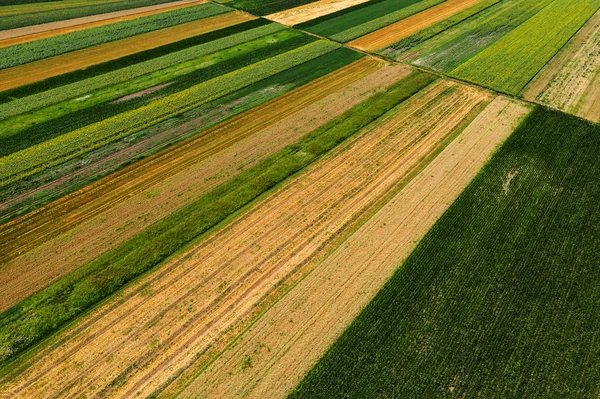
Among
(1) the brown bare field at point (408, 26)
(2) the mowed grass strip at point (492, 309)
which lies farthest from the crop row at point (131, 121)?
(2) the mowed grass strip at point (492, 309)

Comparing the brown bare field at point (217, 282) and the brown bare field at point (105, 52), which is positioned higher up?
the brown bare field at point (105, 52)

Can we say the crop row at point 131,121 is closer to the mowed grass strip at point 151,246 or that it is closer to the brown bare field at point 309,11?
the mowed grass strip at point 151,246

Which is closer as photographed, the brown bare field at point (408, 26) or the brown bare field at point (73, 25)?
the brown bare field at point (408, 26)

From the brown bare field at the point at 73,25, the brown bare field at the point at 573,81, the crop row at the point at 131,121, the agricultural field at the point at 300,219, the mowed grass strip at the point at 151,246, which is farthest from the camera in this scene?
the brown bare field at the point at 73,25

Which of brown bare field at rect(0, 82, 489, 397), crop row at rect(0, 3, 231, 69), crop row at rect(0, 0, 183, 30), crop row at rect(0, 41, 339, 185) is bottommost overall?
brown bare field at rect(0, 82, 489, 397)

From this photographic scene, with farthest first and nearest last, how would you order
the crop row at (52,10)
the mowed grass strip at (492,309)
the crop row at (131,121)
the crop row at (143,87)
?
the crop row at (52,10), the crop row at (143,87), the crop row at (131,121), the mowed grass strip at (492,309)

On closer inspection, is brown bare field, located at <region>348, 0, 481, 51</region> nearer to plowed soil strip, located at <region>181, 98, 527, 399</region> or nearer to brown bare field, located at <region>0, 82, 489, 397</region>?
brown bare field, located at <region>0, 82, 489, 397</region>

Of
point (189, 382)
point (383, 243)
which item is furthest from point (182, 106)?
point (189, 382)

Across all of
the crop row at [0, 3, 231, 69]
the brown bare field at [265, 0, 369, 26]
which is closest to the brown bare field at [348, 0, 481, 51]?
the brown bare field at [265, 0, 369, 26]
